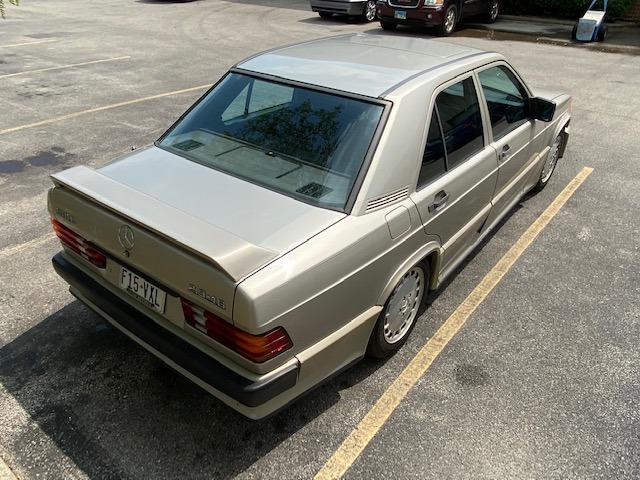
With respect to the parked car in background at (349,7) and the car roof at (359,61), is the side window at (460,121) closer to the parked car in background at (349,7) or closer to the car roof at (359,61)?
the car roof at (359,61)

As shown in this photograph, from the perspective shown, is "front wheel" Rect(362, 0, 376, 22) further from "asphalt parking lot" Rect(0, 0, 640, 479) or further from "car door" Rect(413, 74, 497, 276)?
"car door" Rect(413, 74, 497, 276)

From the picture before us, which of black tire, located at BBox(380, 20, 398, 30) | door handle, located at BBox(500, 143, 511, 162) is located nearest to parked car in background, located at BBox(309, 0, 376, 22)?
black tire, located at BBox(380, 20, 398, 30)

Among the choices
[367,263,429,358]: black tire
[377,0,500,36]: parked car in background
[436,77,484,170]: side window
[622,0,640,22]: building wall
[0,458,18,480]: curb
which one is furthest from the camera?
[622,0,640,22]: building wall

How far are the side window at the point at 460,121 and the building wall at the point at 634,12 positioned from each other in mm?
17767

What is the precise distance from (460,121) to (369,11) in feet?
47.5

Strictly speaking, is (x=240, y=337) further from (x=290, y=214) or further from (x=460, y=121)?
(x=460, y=121)

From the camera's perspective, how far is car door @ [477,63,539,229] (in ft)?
12.5

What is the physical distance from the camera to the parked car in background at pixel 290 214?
225cm

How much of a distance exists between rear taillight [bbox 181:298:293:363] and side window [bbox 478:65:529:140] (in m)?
2.51

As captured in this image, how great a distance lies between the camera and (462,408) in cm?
291

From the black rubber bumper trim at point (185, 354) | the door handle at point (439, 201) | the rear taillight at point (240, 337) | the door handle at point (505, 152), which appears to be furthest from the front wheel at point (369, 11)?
the rear taillight at point (240, 337)

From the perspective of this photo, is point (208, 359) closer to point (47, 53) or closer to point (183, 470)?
point (183, 470)

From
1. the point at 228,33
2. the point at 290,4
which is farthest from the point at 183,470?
the point at 290,4

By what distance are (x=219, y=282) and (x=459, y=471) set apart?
→ 1.56 m
